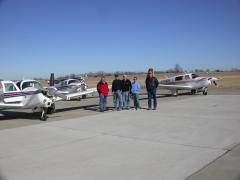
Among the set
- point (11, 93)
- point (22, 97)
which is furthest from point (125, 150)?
point (11, 93)

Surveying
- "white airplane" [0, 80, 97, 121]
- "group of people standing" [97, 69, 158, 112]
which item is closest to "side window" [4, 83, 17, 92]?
"white airplane" [0, 80, 97, 121]

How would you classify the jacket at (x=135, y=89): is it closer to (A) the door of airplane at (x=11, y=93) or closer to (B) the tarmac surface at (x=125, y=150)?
(B) the tarmac surface at (x=125, y=150)

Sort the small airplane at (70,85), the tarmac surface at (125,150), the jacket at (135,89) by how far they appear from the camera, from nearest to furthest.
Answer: the tarmac surface at (125,150)
the jacket at (135,89)
the small airplane at (70,85)

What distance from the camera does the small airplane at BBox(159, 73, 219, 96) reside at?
89.9 feet

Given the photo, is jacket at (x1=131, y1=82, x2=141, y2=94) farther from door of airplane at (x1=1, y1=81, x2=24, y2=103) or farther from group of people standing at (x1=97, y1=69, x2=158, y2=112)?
door of airplane at (x1=1, y1=81, x2=24, y2=103)

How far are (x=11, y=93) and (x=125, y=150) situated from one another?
857 centimetres

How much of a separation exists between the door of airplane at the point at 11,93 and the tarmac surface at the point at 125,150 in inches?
94.6

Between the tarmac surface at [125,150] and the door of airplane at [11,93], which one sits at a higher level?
the door of airplane at [11,93]

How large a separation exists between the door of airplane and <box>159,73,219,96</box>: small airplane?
1617 cm

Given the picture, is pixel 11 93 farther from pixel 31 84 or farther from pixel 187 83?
pixel 187 83

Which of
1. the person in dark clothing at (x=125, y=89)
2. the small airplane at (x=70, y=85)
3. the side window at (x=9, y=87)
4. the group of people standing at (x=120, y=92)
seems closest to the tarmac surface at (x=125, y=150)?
the side window at (x=9, y=87)

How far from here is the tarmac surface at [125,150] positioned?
5.82 meters

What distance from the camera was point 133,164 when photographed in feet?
20.8

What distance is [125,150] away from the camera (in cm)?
759
